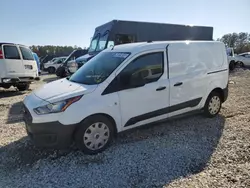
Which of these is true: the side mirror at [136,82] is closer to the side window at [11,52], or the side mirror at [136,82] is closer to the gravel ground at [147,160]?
the gravel ground at [147,160]

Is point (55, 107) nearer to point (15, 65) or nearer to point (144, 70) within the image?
point (144, 70)

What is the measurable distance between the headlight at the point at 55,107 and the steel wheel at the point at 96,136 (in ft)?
1.72

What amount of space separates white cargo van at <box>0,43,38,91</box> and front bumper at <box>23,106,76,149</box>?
20.0 feet

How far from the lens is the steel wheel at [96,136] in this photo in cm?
378

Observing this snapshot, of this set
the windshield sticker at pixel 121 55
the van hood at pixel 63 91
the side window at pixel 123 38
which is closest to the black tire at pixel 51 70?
the side window at pixel 123 38

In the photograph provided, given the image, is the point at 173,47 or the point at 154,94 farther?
the point at 173,47

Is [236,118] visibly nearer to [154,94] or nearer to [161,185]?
[154,94]

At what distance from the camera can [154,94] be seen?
433cm

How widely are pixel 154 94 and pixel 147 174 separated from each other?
1596mm

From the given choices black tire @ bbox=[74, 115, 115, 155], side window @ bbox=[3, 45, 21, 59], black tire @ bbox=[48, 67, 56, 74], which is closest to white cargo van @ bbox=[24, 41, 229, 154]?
black tire @ bbox=[74, 115, 115, 155]

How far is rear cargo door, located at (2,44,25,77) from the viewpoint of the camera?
350 inches

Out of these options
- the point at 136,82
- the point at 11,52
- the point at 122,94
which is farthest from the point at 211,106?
the point at 11,52

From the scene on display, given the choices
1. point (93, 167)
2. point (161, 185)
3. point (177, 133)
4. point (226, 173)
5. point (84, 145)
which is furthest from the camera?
point (177, 133)

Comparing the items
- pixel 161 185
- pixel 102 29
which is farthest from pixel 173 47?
pixel 102 29
